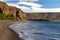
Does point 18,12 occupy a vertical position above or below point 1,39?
below

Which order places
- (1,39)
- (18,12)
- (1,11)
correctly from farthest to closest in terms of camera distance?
(18,12)
(1,11)
(1,39)

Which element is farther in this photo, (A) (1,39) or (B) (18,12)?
(B) (18,12)

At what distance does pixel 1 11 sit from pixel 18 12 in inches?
2124

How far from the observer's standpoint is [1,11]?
135m

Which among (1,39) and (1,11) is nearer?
(1,39)

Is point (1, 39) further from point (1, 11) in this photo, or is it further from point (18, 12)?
point (18, 12)

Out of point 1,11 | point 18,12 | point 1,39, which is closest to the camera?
point 1,39

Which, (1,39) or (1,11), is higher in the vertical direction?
(1,39)

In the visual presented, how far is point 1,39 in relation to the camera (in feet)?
65.8

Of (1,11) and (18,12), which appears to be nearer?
(1,11)

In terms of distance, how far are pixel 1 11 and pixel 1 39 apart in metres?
117

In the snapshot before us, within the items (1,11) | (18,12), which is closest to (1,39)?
(1,11)
